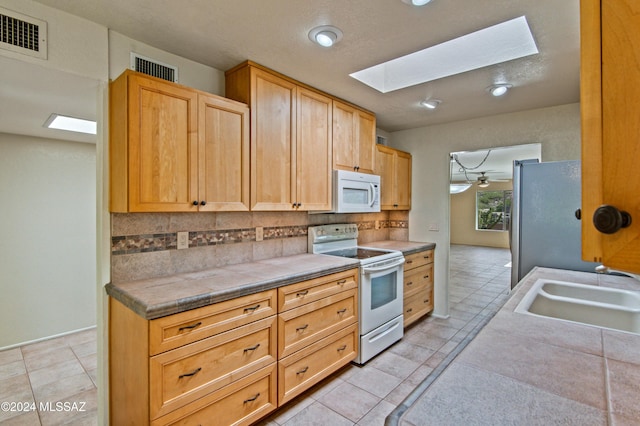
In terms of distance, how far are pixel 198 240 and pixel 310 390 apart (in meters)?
1.41

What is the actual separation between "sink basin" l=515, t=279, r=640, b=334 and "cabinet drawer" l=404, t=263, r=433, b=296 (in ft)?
5.19

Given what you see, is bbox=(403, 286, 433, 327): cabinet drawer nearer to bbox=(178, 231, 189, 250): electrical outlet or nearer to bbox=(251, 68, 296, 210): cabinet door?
bbox=(251, 68, 296, 210): cabinet door

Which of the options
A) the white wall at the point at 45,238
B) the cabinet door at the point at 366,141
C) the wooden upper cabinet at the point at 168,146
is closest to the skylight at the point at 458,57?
the cabinet door at the point at 366,141

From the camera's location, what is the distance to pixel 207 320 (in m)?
1.64

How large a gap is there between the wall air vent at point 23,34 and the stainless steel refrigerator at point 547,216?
10.8 feet

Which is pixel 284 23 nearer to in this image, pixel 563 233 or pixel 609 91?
pixel 609 91

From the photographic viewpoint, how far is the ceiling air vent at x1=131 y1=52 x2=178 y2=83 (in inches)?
75.7

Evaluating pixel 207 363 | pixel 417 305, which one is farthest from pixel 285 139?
pixel 417 305

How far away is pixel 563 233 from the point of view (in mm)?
2391

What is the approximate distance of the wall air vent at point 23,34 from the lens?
1.50m

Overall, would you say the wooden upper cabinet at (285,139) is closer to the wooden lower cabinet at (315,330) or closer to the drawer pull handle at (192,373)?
the wooden lower cabinet at (315,330)

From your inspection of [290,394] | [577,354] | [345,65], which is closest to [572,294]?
[577,354]

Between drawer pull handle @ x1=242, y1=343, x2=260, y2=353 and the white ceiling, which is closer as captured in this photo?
the white ceiling

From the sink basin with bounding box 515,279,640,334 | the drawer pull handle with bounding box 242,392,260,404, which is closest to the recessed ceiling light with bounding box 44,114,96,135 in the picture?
the drawer pull handle with bounding box 242,392,260,404
